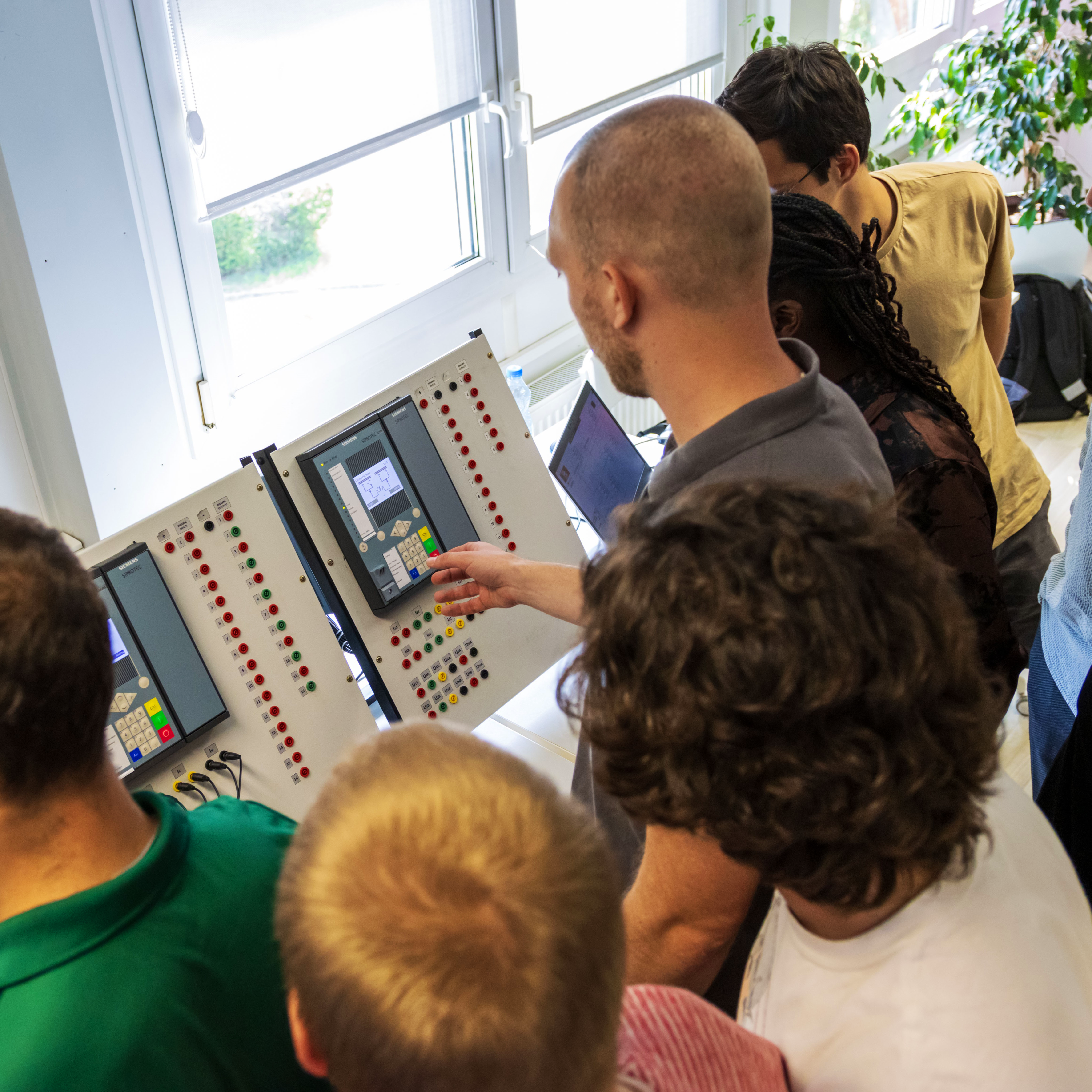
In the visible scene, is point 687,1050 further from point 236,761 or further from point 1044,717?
point 1044,717

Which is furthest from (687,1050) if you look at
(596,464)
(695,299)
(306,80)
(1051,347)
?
(1051,347)

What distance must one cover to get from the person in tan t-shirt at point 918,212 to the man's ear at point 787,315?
1.10 feet

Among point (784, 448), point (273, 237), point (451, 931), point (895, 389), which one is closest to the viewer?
point (451, 931)

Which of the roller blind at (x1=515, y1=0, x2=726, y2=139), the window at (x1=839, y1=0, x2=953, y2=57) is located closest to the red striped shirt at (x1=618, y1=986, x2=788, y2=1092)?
the roller blind at (x1=515, y1=0, x2=726, y2=139)

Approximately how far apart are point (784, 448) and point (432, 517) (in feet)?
2.55

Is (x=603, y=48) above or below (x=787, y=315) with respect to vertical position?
above

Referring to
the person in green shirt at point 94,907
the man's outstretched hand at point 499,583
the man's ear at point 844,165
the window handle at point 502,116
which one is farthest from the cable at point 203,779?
the window handle at point 502,116

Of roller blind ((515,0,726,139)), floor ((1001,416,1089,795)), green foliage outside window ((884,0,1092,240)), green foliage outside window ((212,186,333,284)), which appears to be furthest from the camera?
green foliage outside window ((884,0,1092,240))

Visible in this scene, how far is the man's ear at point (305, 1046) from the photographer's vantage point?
1.70 feet

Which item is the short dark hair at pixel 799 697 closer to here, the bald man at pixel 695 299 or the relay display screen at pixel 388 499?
the bald man at pixel 695 299

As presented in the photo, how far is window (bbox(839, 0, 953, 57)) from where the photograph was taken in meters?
4.13

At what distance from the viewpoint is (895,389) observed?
1449 millimetres

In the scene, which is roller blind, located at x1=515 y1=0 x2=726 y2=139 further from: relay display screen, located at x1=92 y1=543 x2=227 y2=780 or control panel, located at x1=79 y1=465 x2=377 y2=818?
relay display screen, located at x1=92 y1=543 x2=227 y2=780

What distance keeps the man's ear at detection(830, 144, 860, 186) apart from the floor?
4.33ft
